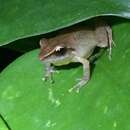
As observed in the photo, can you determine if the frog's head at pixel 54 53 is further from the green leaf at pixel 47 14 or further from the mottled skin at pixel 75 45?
the green leaf at pixel 47 14

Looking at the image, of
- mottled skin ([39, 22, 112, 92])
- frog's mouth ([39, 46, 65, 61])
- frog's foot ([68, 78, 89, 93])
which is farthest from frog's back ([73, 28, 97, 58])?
frog's foot ([68, 78, 89, 93])

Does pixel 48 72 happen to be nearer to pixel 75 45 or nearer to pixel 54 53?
pixel 54 53

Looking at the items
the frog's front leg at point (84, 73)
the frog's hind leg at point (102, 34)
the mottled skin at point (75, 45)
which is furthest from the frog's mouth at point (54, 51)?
the frog's hind leg at point (102, 34)

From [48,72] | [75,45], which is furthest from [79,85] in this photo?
[75,45]

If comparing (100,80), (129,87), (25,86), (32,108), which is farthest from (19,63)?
(129,87)

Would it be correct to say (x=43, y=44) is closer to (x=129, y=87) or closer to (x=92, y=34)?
(x=92, y=34)

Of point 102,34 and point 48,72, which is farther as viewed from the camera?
point 102,34
